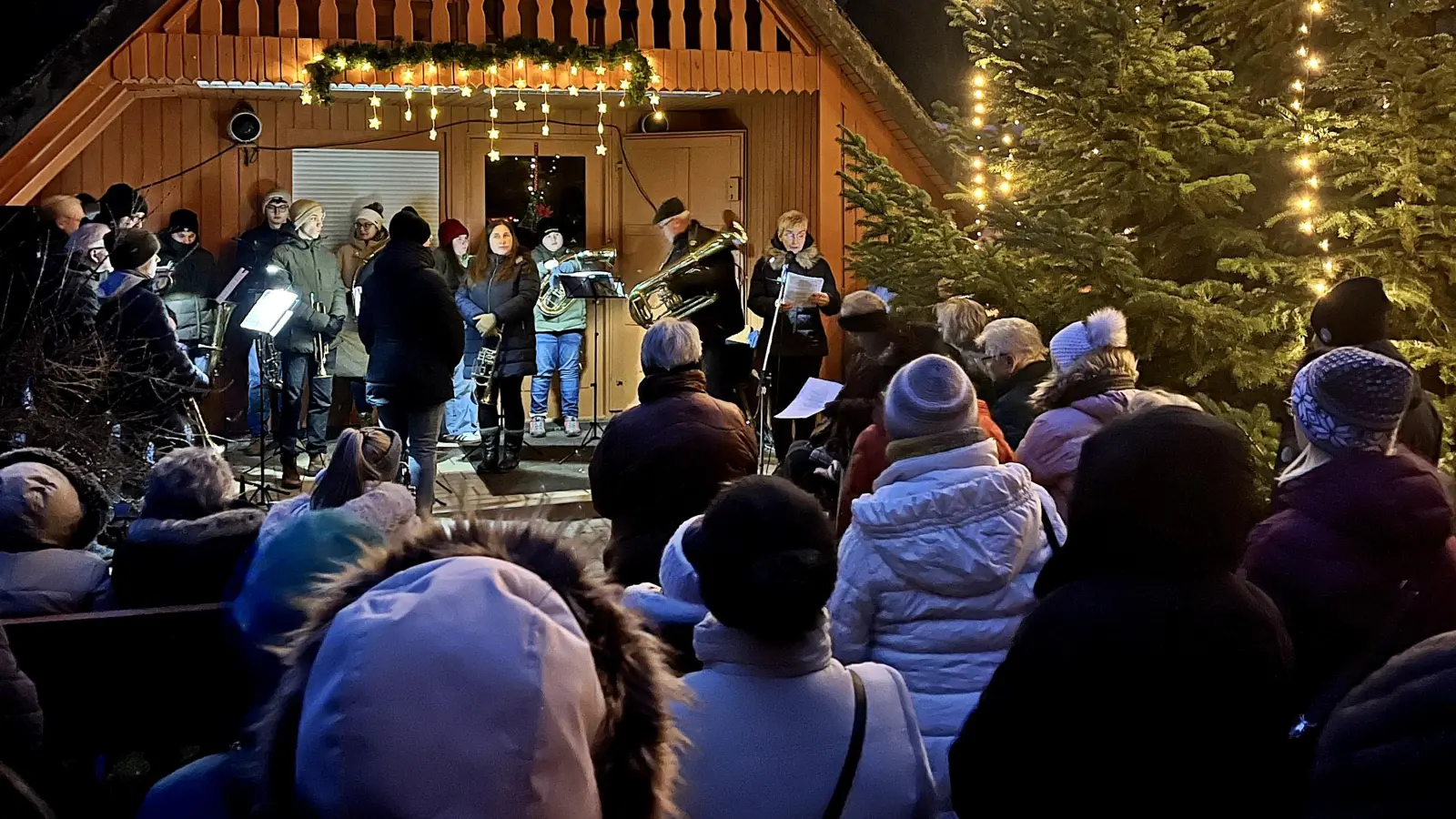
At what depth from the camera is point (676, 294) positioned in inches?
382

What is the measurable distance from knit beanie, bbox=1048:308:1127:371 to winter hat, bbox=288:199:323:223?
7459mm

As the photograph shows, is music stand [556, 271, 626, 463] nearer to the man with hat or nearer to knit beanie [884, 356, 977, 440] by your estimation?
the man with hat

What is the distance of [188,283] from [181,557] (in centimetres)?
810

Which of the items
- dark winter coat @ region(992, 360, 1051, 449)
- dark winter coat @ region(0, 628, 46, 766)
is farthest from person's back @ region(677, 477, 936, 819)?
dark winter coat @ region(992, 360, 1051, 449)

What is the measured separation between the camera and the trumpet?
10.4 m

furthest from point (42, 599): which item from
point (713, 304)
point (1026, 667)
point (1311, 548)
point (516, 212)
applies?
point (516, 212)

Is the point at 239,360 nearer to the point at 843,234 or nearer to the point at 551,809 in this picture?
the point at 843,234

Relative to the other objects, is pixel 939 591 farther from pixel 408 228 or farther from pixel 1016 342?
pixel 408 228

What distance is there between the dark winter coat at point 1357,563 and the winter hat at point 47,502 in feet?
11.1

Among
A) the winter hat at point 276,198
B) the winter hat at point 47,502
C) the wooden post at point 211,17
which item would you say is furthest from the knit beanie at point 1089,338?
the winter hat at point 276,198

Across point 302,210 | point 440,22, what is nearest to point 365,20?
point 440,22

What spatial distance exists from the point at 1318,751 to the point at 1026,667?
761 millimetres

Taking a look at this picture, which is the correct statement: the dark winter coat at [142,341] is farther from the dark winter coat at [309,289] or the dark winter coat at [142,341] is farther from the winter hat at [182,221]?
the winter hat at [182,221]

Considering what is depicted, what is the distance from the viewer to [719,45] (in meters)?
11.9
